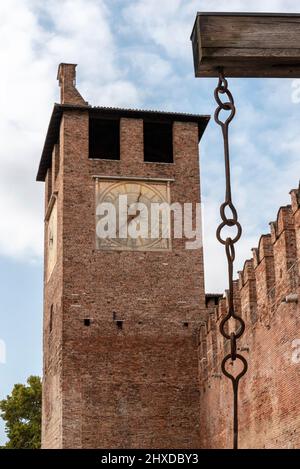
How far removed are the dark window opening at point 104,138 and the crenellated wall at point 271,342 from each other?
6757 millimetres

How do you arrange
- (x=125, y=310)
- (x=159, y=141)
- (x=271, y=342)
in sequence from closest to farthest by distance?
(x=271, y=342), (x=125, y=310), (x=159, y=141)

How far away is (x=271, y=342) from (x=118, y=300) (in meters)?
5.92

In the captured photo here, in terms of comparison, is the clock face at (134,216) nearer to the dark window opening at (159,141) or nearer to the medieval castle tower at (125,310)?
the medieval castle tower at (125,310)

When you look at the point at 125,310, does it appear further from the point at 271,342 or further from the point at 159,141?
the point at 271,342

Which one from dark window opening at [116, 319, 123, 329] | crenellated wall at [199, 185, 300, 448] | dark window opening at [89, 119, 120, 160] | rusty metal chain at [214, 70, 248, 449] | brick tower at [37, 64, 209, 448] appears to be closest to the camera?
rusty metal chain at [214, 70, 248, 449]

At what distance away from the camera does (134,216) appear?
59.3 ft

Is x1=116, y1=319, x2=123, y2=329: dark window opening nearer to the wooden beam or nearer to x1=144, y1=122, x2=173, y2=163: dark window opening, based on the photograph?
x1=144, y1=122, x2=173, y2=163: dark window opening

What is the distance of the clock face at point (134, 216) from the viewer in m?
17.8

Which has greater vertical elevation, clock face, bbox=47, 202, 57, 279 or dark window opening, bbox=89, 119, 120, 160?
dark window opening, bbox=89, 119, 120, 160

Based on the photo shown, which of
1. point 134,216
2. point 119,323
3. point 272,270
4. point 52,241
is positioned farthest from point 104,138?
point 272,270

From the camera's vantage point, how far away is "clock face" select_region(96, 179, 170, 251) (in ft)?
58.2

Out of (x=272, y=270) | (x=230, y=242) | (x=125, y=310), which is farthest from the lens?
(x=125, y=310)

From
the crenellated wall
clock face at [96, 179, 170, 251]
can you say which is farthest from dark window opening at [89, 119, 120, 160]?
the crenellated wall

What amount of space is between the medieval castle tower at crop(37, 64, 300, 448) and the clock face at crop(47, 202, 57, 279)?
0.03 m
